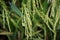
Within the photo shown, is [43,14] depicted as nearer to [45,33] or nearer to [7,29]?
[45,33]

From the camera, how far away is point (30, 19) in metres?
0.78

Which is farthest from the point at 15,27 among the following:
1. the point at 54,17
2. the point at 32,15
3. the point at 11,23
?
the point at 54,17

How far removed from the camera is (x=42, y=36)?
0.85 meters

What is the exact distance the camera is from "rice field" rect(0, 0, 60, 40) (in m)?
0.77

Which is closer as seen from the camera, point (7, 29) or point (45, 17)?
point (45, 17)

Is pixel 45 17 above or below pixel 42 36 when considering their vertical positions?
above

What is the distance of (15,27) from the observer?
87 centimetres

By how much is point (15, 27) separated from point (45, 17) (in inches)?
8.0

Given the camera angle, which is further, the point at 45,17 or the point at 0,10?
the point at 0,10

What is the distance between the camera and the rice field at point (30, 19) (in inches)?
30.2

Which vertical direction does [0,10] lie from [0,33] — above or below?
above

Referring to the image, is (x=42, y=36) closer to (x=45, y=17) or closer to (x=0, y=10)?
(x=45, y=17)

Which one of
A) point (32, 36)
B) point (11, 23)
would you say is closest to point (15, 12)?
point (11, 23)

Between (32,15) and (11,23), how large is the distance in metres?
0.15
